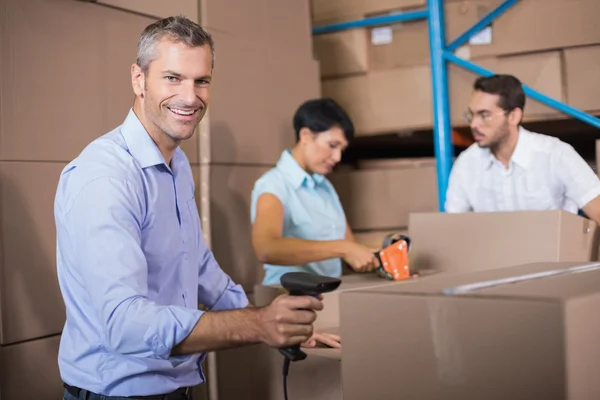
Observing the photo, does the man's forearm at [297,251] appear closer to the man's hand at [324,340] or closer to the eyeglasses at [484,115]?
the man's hand at [324,340]

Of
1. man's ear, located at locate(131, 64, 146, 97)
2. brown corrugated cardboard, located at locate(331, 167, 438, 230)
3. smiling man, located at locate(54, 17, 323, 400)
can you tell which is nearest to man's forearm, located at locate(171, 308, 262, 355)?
smiling man, located at locate(54, 17, 323, 400)

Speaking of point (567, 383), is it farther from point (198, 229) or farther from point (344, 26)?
point (344, 26)

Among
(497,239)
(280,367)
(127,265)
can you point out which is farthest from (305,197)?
(127,265)

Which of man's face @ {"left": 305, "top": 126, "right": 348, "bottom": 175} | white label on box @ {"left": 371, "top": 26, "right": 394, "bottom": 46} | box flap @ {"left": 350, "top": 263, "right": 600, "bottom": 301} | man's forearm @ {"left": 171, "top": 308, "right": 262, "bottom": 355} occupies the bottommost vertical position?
man's forearm @ {"left": 171, "top": 308, "right": 262, "bottom": 355}

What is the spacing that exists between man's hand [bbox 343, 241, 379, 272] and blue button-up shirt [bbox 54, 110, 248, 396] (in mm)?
566

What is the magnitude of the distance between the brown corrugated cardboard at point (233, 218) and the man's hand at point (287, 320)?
1125 millimetres

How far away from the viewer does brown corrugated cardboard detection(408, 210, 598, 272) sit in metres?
1.70

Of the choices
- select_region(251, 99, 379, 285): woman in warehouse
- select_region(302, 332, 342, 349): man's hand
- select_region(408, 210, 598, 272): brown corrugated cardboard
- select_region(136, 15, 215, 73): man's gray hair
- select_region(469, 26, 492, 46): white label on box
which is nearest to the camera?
select_region(136, 15, 215, 73): man's gray hair

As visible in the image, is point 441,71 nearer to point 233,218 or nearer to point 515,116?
point 515,116

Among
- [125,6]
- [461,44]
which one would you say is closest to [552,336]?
[125,6]

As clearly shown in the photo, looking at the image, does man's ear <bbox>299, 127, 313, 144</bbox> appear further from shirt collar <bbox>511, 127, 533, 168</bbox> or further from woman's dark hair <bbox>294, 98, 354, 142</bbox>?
shirt collar <bbox>511, 127, 533, 168</bbox>

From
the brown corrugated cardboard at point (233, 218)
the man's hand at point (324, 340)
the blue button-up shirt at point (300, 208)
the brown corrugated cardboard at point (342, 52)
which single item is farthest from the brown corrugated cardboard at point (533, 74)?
the man's hand at point (324, 340)

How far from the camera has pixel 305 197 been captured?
2.14 metres

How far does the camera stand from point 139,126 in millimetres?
1241
